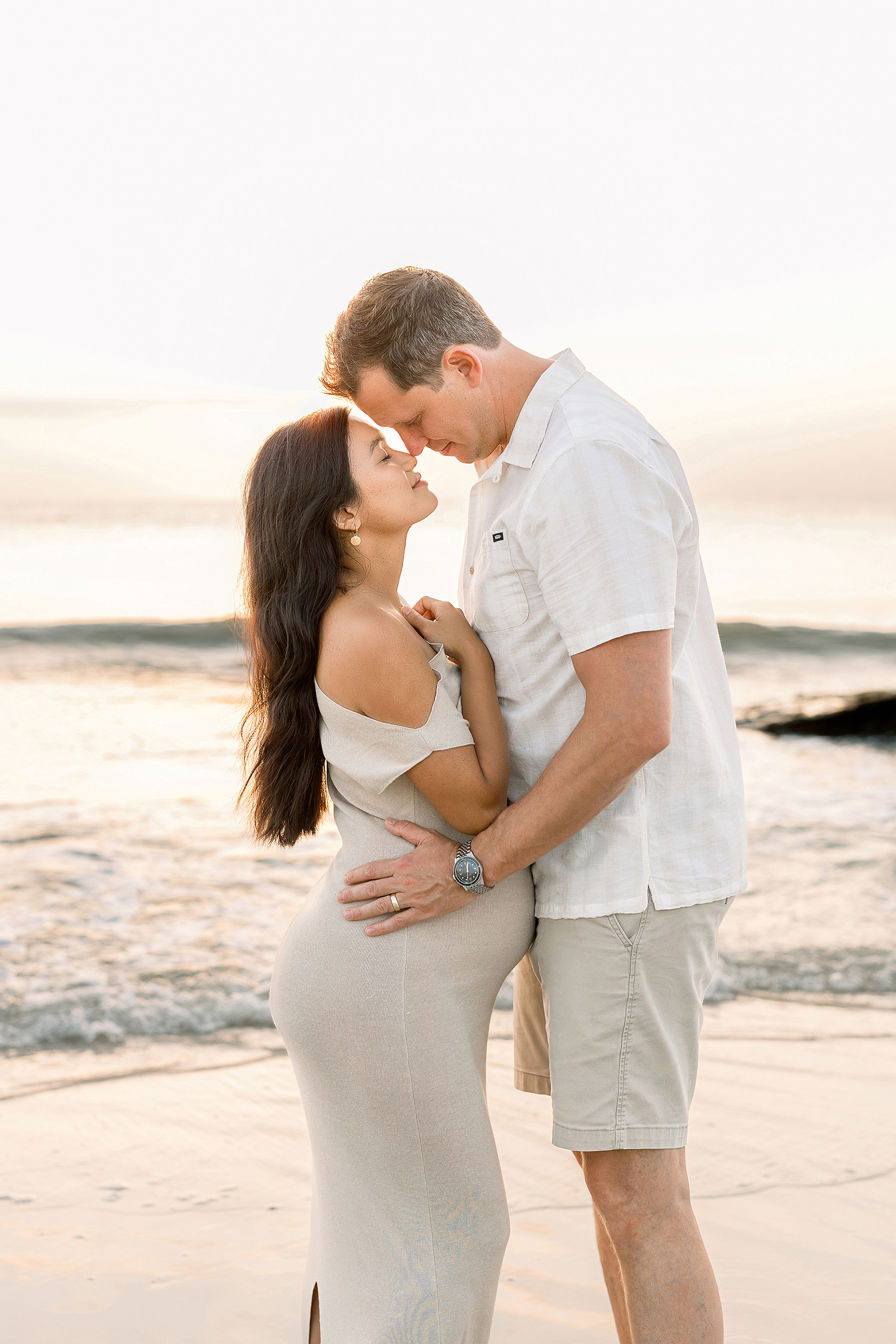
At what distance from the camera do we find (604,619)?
1.86m

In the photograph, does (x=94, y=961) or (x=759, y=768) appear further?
(x=759, y=768)

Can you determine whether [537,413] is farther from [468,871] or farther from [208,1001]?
[208,1001]

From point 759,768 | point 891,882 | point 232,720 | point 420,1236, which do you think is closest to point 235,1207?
point 420,1236

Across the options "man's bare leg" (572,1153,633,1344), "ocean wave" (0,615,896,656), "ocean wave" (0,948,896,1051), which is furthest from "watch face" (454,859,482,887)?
"ocean wave" (0,615,896,656)

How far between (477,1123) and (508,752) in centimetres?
69

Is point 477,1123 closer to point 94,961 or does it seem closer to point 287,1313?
point 287,1313

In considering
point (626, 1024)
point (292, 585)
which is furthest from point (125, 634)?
point (626, 1024)

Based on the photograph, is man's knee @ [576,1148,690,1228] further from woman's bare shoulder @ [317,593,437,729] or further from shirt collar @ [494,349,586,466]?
shirt collar @ [494,349,586,466]

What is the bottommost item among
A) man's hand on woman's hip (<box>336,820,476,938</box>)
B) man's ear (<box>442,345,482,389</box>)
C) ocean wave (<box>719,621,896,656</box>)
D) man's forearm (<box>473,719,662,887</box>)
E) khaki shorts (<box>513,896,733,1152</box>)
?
ocean wave (<box>719,621,896,656</box>)

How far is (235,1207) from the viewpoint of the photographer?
3.18 meters

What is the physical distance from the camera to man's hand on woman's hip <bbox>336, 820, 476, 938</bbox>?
6.53 feet

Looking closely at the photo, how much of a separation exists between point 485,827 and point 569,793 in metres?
0.22

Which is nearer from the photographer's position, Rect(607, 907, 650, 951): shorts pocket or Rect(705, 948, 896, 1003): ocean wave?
Rect(607, 907, 650, 951): shorts pocket

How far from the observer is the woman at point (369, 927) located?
→ 2.00 m
